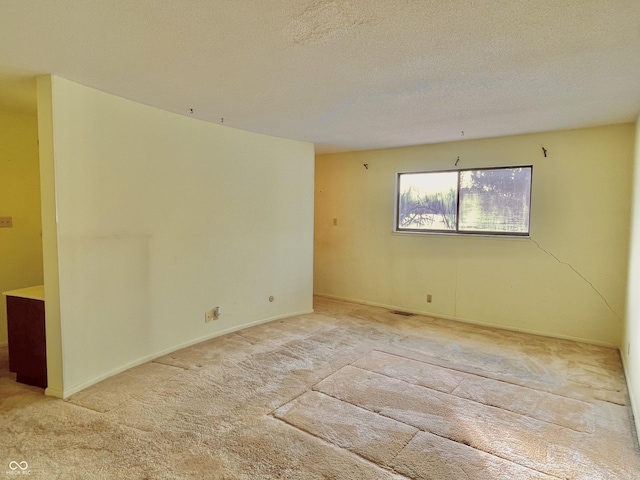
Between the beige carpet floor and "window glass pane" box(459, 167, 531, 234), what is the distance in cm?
151

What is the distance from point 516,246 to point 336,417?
10.2 feet

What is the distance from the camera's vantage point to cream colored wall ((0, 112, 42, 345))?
366cm

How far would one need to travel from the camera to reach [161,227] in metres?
3.50

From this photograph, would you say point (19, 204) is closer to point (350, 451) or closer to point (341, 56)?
point (341, 56)

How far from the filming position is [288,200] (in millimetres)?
4840

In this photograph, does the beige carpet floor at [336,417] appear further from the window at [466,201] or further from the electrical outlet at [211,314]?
the window at [466,201]

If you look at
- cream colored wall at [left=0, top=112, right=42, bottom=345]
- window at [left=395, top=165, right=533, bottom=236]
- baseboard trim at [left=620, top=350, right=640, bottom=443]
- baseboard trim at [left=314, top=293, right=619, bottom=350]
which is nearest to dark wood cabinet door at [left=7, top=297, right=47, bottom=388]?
cream colored wall at [left=0, top=112, right=42, bottom=345]

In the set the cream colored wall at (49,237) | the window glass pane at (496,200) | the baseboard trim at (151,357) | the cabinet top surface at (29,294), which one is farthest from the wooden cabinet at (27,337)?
the window glass pane at (496,200)

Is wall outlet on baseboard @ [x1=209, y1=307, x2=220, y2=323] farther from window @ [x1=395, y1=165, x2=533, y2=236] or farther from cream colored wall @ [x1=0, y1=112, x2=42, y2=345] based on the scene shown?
window @ [x1=395, y1=165, x2=533, y2=236]

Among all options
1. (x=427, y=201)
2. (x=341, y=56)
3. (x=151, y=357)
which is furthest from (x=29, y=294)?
(x=427, y=201)

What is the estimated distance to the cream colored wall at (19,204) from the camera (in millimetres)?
3660

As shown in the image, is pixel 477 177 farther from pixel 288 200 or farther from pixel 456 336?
pixel 288 200

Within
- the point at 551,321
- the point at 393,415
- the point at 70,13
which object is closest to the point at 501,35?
the point at 70,13

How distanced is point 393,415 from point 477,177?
3316 mm
